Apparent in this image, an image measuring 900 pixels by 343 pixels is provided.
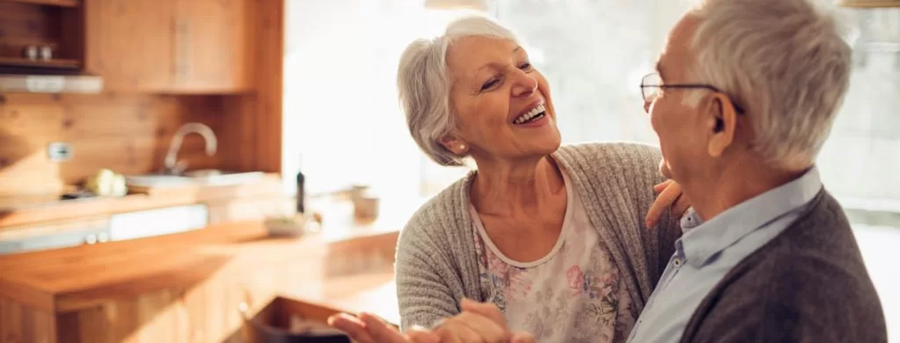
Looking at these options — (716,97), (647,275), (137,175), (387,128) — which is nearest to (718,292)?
(716,97)

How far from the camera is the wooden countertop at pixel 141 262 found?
9.75ft

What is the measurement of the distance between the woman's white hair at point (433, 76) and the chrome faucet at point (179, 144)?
4054 mm

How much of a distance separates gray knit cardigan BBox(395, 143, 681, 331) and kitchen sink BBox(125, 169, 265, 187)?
373 centimetres

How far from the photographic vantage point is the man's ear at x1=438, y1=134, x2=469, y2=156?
191cm

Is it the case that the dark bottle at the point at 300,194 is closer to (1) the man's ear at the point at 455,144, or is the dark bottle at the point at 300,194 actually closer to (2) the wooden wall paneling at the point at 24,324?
(2) the wooden wall paneling at the point at 24,324

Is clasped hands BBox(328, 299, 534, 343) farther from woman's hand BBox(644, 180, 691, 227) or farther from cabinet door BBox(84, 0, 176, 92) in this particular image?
cabinet door BBox(84, 0, 176, 92)

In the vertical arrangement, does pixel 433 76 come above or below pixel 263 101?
above

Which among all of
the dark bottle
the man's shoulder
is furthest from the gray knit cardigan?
the dark bottle

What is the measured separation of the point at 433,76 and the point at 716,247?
2.63 ft

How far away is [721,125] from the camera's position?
1.21 m

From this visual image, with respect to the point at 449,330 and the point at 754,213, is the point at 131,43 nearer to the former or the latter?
the point at 449,330

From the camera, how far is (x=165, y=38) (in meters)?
5.33

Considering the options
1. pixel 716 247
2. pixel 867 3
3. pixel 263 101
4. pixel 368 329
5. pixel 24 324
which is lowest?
pixel 24 324

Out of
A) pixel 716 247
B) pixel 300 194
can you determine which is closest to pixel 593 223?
pixel 716 247
